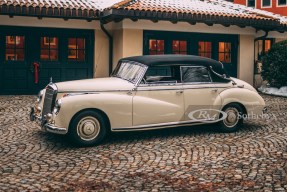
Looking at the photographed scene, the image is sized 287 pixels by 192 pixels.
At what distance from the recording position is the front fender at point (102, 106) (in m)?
6.46

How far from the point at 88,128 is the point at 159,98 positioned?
1451 mm

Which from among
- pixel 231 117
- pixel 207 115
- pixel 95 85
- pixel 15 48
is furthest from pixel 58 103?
pixel 15 48

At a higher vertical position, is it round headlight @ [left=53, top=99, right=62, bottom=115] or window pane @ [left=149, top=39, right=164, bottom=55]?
window pane @ [left=149, top=39, right=164, bottom=55]

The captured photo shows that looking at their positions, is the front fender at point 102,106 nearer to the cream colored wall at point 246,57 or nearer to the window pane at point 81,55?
the window pane at point 81,55

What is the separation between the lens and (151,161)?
5.88m

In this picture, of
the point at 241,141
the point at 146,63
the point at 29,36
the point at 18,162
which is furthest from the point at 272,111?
the point at 29,36

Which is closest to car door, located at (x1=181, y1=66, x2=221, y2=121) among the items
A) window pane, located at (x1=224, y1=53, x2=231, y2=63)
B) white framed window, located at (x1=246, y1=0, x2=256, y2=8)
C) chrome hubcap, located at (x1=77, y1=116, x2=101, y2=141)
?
chrome hubcap, located at (x1=77, y1=116, x2=101, y2=141)

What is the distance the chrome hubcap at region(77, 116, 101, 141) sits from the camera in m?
6.62

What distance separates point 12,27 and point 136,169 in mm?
9710

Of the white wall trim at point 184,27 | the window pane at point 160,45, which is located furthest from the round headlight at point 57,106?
the window pane at point 160,45

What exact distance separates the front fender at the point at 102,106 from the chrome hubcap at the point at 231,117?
2.11m

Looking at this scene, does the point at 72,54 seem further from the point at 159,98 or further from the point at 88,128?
the point at 88,128

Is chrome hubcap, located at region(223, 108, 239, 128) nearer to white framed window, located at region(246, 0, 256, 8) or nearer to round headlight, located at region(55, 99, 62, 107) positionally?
round headlight, located at region(55, 99, 62, 107)

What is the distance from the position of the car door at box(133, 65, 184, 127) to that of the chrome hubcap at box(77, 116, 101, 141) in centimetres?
72
